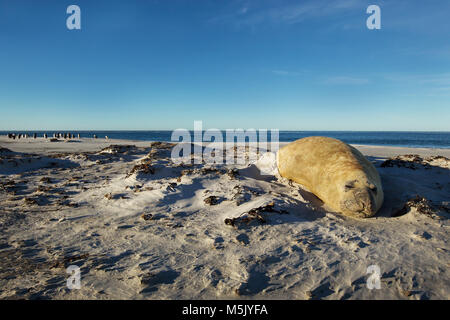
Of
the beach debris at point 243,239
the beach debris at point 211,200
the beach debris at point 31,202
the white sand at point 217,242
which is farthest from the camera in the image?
the beach debris at point 31,202

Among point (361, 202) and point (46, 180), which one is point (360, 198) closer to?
point (361, 202)

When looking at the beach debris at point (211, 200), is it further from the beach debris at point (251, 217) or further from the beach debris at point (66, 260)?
the beach debris at point (66, 260)

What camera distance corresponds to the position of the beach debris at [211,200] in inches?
227

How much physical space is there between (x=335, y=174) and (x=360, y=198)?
0.72 m

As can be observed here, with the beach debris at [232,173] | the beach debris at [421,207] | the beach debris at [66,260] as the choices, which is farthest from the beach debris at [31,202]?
the beach debris at [421,207]

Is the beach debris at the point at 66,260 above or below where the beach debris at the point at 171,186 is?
below

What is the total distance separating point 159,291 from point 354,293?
2.23m

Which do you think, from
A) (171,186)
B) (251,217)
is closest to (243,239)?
(251,217)

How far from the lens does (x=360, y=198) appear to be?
15.4 feet

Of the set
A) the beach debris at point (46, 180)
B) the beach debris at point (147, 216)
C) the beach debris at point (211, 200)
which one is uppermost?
the beach debris at point (46, 180)

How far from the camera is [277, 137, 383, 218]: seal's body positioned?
4.76 m

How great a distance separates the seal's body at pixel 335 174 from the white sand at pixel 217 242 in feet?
0.88

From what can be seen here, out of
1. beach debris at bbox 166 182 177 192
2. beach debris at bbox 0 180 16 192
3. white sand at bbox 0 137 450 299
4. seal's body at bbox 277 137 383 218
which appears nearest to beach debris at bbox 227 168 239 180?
white sand at bbox 0 137 450 299
